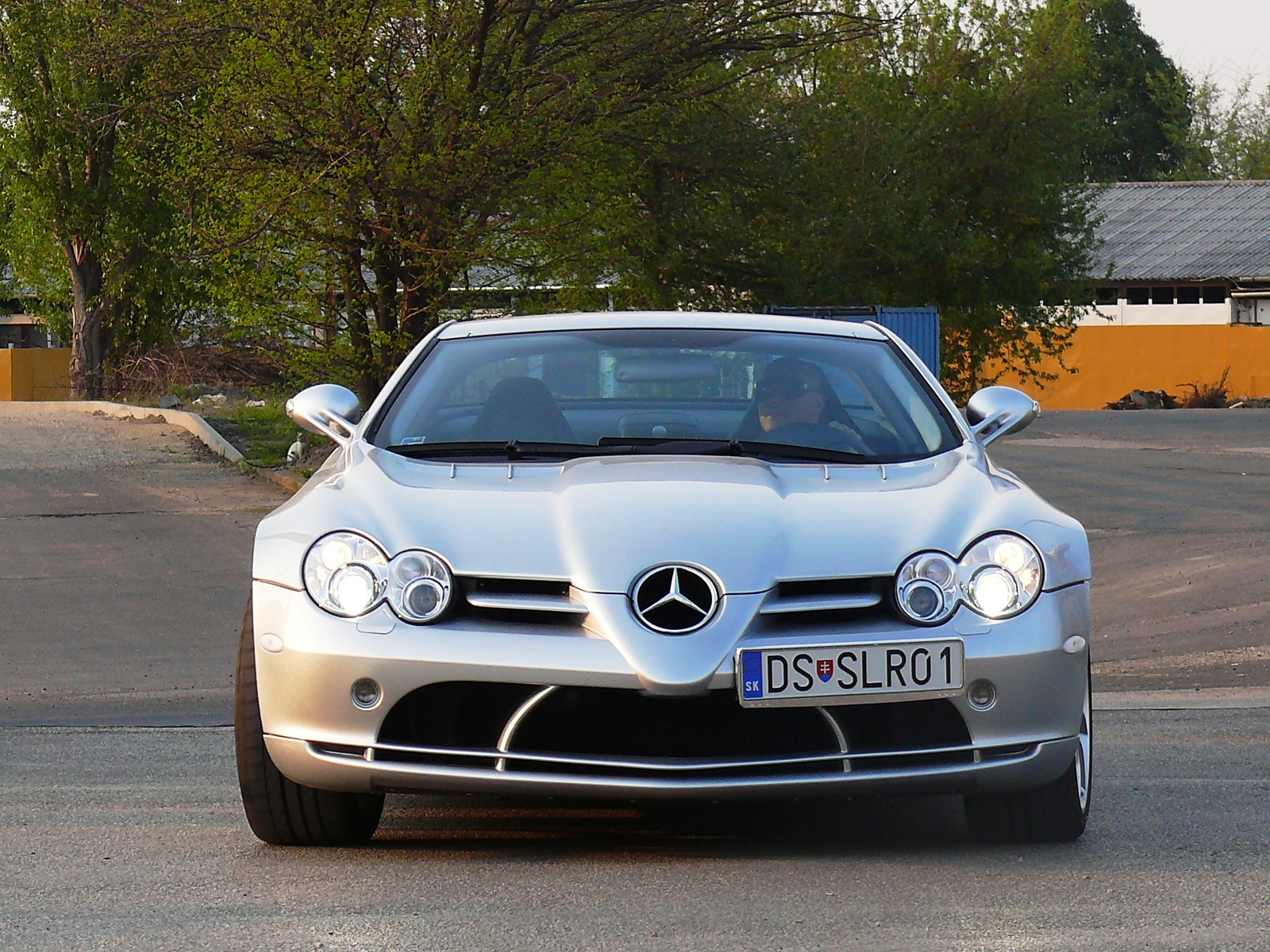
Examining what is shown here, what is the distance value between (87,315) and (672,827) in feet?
114

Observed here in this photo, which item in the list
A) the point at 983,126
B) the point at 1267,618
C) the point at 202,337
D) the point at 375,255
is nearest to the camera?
the point at 1267,618

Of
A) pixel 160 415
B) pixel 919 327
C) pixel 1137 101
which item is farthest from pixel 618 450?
pixel 1137 101

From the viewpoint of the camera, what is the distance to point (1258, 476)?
19.7 m

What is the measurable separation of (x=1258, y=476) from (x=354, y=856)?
16.5m

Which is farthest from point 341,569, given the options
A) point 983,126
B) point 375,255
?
point 983,126

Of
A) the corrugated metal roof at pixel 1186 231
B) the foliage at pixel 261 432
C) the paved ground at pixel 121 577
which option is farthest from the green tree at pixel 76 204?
the corrugated metal roof at pixel 1186 231

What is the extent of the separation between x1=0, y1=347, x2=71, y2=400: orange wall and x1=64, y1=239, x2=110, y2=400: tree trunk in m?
3.72

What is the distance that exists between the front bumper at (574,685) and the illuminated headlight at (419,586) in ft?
0.13

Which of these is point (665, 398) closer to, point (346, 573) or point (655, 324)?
point (655, 324)

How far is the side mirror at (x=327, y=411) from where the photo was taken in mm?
5801

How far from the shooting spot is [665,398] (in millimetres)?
6020

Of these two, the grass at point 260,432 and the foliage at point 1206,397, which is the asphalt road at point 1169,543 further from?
the foliage at point 1206,397

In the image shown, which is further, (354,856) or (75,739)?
(75,739)

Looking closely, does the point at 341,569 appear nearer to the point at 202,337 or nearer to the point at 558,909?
the point at 558,909
